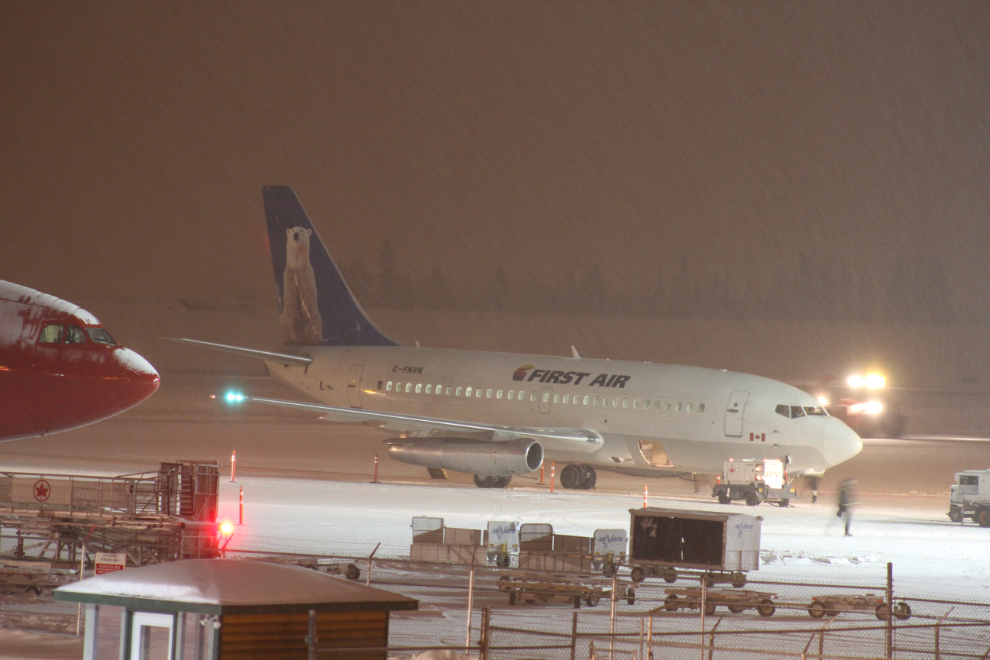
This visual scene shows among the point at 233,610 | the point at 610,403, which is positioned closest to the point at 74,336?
the point at 233,610

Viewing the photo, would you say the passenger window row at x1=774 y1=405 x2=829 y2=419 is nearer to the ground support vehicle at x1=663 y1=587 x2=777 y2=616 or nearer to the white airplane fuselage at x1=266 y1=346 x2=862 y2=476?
the white airplane fuselage at x1=266 y1=346 x2=862 y2=476

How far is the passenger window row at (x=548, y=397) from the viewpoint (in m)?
33.5

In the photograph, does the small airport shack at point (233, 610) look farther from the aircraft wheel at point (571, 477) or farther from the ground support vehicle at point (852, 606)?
the aircraft wheel at point (571, 477)

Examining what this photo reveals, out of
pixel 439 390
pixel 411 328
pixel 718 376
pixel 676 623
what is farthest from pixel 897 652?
pixel 411 328

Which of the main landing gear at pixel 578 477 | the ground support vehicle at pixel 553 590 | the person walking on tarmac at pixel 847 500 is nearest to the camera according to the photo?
the ground support vehicle at pixel 553 590

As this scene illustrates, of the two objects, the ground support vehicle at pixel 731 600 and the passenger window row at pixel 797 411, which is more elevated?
the passenger window row at pixel 797 411

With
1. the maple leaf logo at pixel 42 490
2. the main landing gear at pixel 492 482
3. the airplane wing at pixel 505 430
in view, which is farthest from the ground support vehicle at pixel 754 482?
the maple leaf logo at pixel 42 490

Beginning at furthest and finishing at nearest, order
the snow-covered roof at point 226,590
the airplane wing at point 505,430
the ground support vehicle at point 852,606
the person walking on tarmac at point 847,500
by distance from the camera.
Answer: the airplane wing at point 505,430 → the person walking on tarmac at point 847,500 → the ground support vehicle at point 852,606 → the snow-covered roof at point 226,590

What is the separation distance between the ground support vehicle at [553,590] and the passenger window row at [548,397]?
16.2 meters

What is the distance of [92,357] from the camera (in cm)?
1994

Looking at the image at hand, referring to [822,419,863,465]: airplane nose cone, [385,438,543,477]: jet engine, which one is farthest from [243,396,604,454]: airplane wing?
[822,419,863,465]: airplane nose cone

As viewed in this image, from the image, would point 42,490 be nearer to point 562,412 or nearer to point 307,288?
point 562,412

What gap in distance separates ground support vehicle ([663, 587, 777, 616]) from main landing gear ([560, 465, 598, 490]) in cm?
1904

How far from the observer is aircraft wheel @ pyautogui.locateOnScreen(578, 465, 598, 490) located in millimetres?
35719
